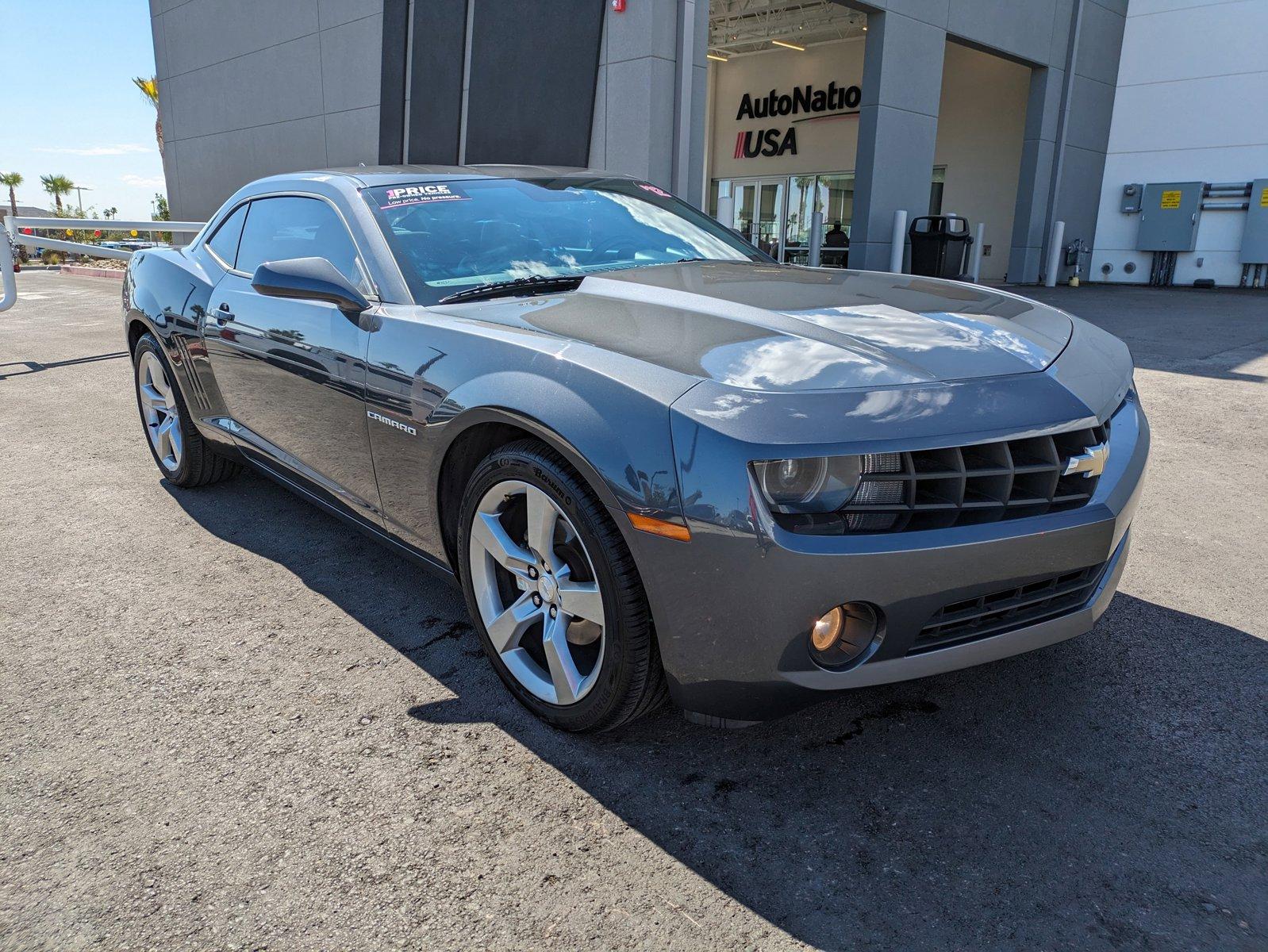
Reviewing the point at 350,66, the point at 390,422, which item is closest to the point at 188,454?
the point at 390,422

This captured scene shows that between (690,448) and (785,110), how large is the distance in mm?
24176

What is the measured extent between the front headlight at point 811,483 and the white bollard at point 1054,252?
19060mm

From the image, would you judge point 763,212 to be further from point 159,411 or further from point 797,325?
point 797,325

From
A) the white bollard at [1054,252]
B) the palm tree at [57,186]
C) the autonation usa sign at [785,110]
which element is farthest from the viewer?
the palm tree at [57,186]

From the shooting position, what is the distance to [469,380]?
7.79ft

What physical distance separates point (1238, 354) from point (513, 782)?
913cm

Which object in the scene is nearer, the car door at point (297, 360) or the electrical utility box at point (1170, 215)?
the car door at point (297, 360)

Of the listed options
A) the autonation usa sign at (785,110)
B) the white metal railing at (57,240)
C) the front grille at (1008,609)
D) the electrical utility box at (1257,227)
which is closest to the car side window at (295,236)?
the front grille at (1008,609)

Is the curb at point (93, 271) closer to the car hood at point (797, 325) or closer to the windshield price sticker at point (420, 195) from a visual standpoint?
the windshield price sticker at point (420, 195)

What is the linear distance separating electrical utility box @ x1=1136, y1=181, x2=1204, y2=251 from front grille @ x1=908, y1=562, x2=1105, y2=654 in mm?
20661

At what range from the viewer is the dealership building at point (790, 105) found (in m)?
11.8

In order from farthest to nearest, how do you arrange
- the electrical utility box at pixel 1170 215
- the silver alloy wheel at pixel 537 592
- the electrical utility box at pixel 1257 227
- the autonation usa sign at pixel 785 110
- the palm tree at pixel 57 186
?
the palm tree at pixel 57 186 < the autonation usa sign at pixel 785 110 < the electrical utility box at pixel 1170 215 < the electrical utility box at pixel 1257 227 < the silver alloy wheel at pixel 537 592

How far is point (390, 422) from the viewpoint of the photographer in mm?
2664

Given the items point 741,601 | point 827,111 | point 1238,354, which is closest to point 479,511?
point 741,601
